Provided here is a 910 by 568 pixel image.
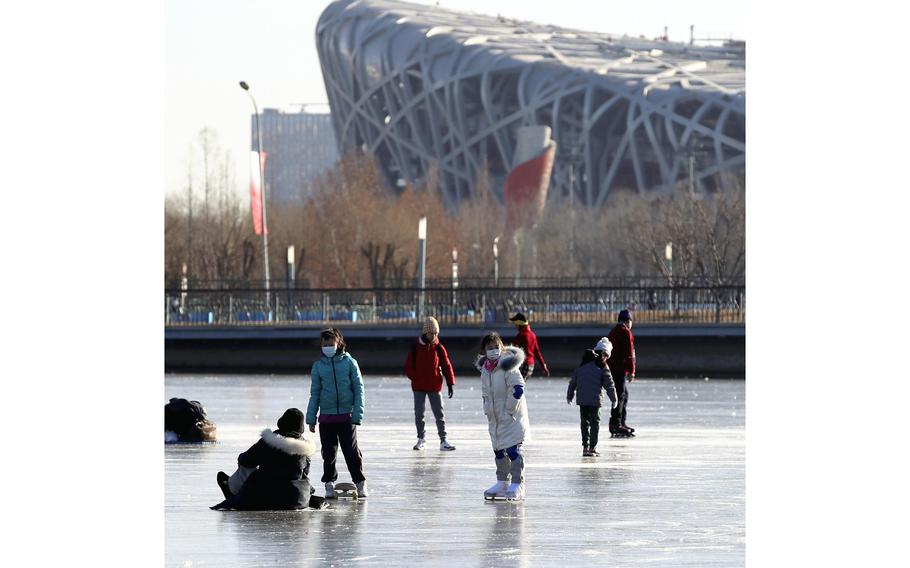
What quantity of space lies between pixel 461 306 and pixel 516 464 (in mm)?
30052

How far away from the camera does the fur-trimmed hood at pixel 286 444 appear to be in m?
13.6

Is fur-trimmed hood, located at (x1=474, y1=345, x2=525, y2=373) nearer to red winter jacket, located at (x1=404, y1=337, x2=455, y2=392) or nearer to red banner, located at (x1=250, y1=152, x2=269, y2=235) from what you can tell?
red winter jacket, located at (x1=404, y1=337, x2=455, y2=392)

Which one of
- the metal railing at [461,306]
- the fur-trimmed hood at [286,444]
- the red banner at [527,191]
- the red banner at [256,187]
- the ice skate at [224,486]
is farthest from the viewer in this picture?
the red banner at [527,191]

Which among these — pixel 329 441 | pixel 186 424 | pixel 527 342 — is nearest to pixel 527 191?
pixel 527 342

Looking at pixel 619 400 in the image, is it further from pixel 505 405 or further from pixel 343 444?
pixel 343 444

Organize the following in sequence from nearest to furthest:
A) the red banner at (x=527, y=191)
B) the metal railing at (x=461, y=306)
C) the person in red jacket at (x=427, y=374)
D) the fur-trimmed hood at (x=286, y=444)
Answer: the fur-trimmed hood at (x=286, y=444) → the person in red jacket at (x=427, y=374) → the metal railing at (x=461, y=306) → the red banner at (x=527, y=191)

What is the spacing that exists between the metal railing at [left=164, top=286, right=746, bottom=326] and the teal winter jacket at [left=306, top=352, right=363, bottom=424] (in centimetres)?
2861

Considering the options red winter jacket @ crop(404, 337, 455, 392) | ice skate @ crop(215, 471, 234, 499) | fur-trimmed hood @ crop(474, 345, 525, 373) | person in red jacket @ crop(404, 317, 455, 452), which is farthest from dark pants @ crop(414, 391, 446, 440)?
ice skate @ crop(215, 471, 234, 499)

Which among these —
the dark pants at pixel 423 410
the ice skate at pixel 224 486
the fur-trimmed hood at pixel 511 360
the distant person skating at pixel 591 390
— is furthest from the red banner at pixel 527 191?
the ice skate at pixel 224 486

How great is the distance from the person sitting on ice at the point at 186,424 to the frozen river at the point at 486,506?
0.31 metres

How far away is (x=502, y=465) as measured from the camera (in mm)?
14617

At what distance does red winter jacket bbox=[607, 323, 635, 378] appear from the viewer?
21.3 meters

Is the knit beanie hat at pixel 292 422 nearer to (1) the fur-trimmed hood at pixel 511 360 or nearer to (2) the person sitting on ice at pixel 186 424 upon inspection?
(1) the fur-trimmed hood at pixel 511 360
